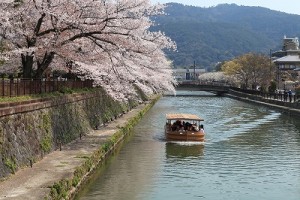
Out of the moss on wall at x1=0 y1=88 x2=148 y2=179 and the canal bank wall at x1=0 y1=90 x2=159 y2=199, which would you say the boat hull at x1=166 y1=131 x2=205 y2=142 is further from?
the moss on wall at x1=0 y1=88 x2=148 y2=179

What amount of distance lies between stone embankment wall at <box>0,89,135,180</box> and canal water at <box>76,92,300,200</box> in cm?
268

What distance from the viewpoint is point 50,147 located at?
Answer: 74.9 feet

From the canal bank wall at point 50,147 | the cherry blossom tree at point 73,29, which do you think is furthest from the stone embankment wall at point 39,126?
the cherry blossom tree at point 73,29

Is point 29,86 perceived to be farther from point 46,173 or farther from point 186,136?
point 186,136

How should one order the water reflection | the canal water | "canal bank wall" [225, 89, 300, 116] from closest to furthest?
the canal water, the water reflection, "canal bank wall" [225, 89, 300, 116]

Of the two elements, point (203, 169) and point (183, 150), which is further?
point (183, 150)

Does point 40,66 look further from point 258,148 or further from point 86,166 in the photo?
point 258,148

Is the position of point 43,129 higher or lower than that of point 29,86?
lower

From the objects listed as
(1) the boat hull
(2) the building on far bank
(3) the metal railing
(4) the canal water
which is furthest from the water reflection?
(2) the building on far bank

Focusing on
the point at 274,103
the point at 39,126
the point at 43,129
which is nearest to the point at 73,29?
the point at 43,129

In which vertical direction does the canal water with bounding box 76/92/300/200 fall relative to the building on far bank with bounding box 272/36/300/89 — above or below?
below

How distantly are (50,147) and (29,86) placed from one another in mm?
3006

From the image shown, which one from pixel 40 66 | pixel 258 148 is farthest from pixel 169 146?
pixel 40 66

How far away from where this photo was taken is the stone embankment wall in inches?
689
